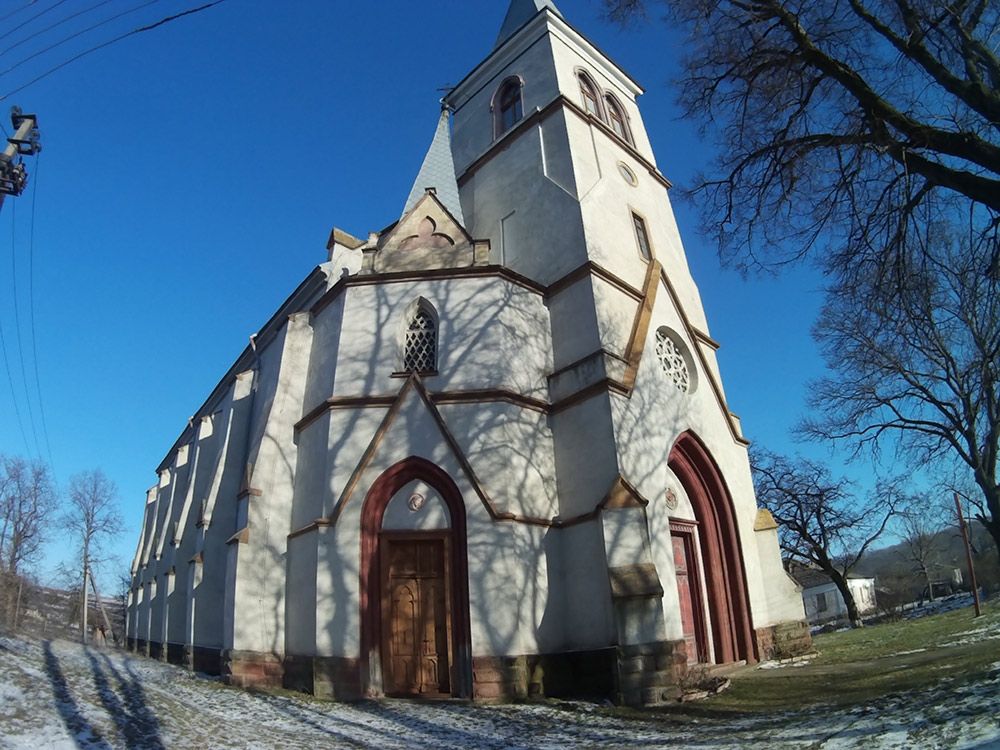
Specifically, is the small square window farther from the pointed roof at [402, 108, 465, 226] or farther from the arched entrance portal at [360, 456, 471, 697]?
the arched entrance portal at [360, 456, 471, 697]

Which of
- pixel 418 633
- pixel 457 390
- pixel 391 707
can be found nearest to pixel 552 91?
pixel 457 390

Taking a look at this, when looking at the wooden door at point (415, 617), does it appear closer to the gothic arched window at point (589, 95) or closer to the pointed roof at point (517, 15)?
the gothic arched window at point (589, 95)

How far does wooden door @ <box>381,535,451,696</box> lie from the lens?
40.9 feet

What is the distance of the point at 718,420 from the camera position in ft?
58.0

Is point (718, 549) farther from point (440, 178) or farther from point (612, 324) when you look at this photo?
point (440, 178)

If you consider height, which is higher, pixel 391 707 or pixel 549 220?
pixel 549 220

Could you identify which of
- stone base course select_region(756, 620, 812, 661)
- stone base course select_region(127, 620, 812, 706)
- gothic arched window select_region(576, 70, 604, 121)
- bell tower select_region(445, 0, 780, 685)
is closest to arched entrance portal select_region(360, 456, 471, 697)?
stone base course select_region(127, 620, 812, 706)

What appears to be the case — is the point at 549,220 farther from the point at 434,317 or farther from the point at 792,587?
the point at 792,587

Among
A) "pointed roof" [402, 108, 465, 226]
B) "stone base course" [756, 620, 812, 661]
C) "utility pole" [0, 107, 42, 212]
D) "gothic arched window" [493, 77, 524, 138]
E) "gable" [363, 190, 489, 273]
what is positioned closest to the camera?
"utility pole" [0, 107, 42, 212]

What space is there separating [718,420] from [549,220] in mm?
6965

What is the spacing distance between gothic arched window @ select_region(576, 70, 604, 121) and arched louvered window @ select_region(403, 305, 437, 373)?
9.32 m

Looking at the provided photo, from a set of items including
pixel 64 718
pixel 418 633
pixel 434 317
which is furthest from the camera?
pixel 434 317

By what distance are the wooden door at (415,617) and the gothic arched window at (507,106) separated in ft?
44.7

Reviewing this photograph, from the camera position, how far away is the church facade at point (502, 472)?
12430 mm
